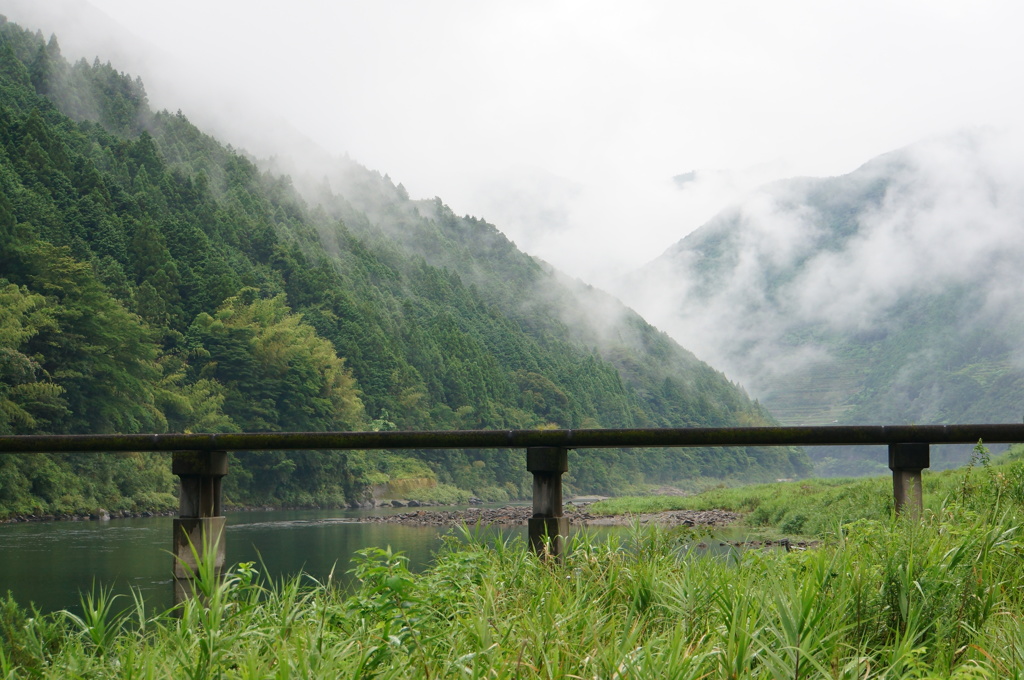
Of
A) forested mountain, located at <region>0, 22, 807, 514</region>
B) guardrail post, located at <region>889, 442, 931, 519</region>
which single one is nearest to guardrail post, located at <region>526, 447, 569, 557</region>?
guardrail post, located at <region>889, 442, 931, 519</region>

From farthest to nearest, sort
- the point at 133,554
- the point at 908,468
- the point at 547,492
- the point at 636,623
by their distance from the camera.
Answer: the point at 133,554 → the point at 547,492 → the point at 908,468 → the point at 636,623

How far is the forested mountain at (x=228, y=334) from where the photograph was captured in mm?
46500

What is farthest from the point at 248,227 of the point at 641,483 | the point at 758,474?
the point at 758,474

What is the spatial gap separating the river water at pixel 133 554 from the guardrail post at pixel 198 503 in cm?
214

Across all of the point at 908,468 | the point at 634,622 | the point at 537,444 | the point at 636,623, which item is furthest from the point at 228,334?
the point at 636,623

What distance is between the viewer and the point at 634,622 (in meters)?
4.28

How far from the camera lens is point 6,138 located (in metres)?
62.8

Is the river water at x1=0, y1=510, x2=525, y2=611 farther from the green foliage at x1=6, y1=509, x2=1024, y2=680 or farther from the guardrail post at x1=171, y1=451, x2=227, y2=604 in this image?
the green foliage at x1=6, y1=509, x2=1024, y2=680

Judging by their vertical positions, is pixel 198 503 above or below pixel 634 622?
above

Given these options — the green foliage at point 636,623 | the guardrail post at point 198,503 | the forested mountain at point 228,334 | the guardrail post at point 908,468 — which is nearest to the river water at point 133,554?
the guardrail post at point 198,503

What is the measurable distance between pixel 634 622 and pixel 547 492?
1.85m

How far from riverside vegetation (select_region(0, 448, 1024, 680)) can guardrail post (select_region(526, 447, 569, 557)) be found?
507 millimetres

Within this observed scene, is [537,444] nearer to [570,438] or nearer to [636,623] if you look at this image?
[570,438]

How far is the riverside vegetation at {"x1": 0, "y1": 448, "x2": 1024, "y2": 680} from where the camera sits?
136 inches
